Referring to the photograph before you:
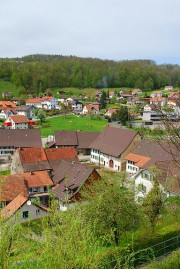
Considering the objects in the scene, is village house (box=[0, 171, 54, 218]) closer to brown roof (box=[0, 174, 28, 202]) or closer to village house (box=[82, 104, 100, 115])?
brown roof (box=[0, 174, 28, 202])

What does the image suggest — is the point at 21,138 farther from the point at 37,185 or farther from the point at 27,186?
the point at 27,186

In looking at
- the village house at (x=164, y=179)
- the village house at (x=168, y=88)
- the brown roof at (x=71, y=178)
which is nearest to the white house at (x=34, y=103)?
the village house at (x=168, y=88)

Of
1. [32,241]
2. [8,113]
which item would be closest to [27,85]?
[8,113]

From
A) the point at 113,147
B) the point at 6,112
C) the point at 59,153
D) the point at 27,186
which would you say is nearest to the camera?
the point at 27,186

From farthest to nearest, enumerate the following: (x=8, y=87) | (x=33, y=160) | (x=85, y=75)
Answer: (x=85, y=75), (x=8, y=87), (x=33, y=160)

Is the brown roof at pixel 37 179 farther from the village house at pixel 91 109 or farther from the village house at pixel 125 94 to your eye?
the village house at pixel 125 94

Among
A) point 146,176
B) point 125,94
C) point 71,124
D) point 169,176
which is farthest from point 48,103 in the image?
point 169,176

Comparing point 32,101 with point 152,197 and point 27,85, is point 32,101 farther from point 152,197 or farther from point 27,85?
point 152,197
